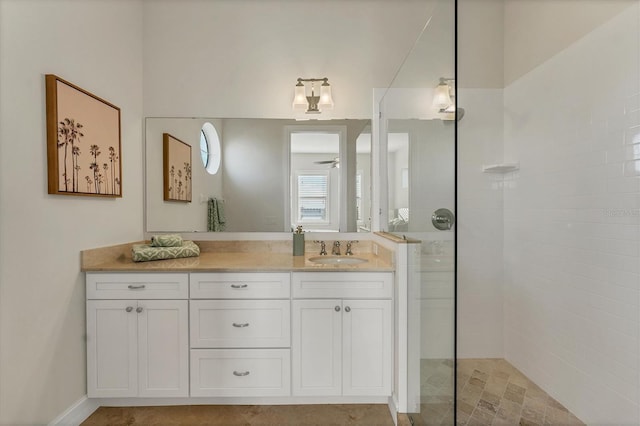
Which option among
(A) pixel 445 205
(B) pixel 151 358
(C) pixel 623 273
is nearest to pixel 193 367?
(B) pixel 151 358

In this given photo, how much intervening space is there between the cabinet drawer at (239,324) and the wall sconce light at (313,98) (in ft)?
4.61

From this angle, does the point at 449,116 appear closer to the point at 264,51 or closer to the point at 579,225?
the point at 579,225

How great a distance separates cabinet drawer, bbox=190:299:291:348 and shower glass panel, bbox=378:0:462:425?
0.72m

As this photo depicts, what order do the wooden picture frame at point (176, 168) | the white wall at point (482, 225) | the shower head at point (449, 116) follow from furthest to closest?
the wooden picture frame at point (176, 168)
the white wall at point (482, 225)
the shower head at point (449, 116)

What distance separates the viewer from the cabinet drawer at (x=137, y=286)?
1869mm

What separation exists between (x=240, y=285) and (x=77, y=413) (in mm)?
1096

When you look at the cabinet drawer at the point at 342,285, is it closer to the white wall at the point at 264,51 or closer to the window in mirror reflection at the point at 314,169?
the window in mirror reflection at the point at 314,169

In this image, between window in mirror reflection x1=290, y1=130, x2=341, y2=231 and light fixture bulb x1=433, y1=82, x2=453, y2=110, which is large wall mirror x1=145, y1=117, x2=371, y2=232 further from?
light fixture bulb x1=433, y1=82, x2=453, y2=110

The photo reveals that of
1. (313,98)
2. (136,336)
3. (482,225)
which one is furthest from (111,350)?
(482,225)

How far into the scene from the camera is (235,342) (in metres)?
1.87

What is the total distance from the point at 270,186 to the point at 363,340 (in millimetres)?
1269

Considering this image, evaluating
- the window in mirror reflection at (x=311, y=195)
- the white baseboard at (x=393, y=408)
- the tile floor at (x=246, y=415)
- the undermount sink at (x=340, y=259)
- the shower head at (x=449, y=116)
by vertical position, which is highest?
the shower head at (x=449, y=116)

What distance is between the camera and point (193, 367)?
1880 millimetres

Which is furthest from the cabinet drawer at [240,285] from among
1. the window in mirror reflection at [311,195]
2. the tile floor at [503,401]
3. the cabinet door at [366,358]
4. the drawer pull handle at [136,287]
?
the tile floor at [503,401]
